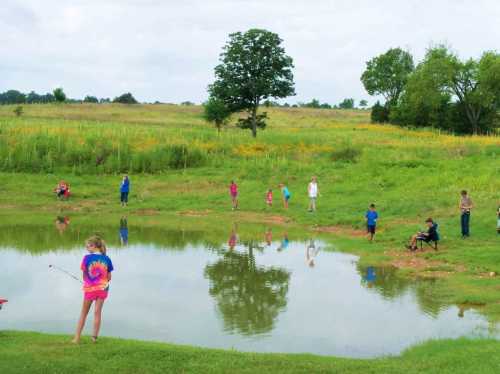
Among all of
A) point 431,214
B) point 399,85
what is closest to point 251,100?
point 431,214

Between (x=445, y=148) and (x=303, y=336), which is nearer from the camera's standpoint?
(x=303, y=336)

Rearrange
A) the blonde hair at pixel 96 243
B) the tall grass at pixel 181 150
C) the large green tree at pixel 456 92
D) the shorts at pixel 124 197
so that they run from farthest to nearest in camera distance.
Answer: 1. the large green tree at pixel 456 92
2. the tall grass at pixel 181 150
3. the shorts at pixel 124 197
4. the blonde hair at pixel 96 243

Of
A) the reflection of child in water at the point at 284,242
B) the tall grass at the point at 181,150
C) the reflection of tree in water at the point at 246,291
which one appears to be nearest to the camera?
the reflection of tree in water at the point at 246,291

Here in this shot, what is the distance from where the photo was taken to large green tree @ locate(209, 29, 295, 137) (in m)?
51.0

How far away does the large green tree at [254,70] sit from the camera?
167 ft

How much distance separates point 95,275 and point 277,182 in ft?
95.1

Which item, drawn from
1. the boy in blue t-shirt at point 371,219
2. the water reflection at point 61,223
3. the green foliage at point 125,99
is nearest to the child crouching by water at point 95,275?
the boy in blue t-shirt at point 371,219

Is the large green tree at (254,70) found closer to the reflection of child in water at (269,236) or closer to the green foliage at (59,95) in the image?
the reflection of child in water at (269,236)

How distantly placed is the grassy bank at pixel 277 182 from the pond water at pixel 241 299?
5.51 ft

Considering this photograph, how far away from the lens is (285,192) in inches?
1270

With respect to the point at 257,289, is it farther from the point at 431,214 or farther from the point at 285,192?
the point at 285,192

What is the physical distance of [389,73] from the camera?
322ft

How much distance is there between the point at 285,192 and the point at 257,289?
1561cm

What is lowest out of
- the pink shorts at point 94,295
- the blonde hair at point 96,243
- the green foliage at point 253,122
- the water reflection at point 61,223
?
the water reflection at point 61,223
